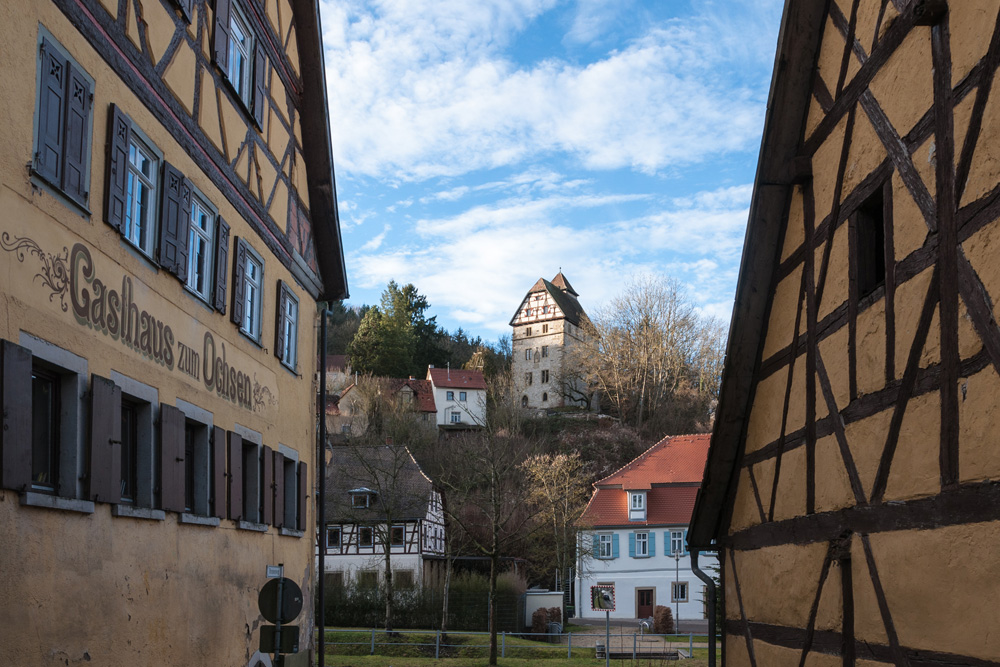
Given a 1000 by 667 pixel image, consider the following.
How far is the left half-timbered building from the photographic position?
6887 mm

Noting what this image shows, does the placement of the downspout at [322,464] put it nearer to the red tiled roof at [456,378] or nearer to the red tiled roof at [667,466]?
the red tiled roof at [667,466]

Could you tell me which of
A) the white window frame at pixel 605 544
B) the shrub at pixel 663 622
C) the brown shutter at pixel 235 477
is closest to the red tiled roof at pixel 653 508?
the white window frame at pixel 605 544

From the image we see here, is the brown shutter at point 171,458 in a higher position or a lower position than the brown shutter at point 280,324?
lower

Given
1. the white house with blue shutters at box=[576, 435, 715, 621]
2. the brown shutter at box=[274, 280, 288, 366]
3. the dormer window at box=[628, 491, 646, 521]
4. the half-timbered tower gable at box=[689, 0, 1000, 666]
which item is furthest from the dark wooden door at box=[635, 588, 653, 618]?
the half-timbered tower gable at box=[689, 0, 1000, 666]

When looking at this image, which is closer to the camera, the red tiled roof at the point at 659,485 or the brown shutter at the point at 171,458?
the brown shutter at the point at 171,458

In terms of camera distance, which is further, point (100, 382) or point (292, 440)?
point (292, 440)

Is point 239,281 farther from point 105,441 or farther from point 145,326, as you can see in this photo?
point 105,441

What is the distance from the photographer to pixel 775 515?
26.1 ft

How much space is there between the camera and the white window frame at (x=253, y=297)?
41.3 feet

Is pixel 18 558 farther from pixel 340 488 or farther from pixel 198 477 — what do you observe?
pixel 340 488

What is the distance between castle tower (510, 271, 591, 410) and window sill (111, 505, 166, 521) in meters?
89.6

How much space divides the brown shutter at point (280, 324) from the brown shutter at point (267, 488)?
1.45 meters

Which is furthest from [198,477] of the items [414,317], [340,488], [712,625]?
[414,317]

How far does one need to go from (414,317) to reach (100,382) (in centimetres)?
9367
